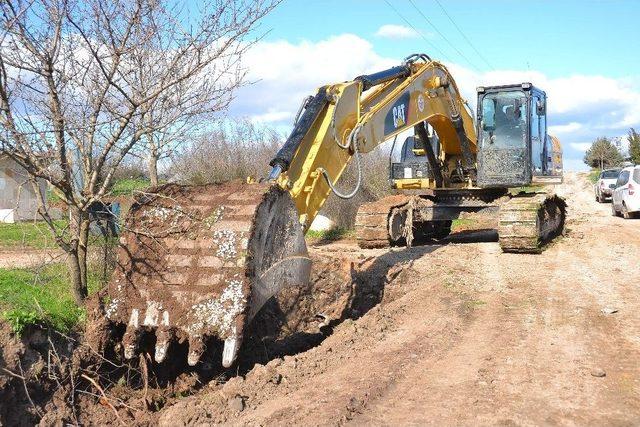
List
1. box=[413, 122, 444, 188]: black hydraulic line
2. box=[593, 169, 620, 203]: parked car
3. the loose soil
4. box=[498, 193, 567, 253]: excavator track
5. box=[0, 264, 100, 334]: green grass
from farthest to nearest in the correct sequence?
box=[593, 169, 620, 203]: parked car, box=[413, 122, 444, 188]: black hydraulic line, box=[498, 193, 567, 253]: excavator track, box=[0, 264, 100, 334]: green grass, the loose soil

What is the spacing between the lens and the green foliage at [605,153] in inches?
2154

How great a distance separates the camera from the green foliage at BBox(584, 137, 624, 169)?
54719 millimetres

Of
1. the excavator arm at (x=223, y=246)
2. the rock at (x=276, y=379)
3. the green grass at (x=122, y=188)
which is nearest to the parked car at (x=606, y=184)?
the excavator arm at (x=223, y=246)

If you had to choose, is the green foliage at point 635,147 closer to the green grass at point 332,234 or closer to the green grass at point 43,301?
the green grass at point 332,234

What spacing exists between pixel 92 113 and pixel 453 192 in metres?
8.03

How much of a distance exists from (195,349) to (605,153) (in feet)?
185

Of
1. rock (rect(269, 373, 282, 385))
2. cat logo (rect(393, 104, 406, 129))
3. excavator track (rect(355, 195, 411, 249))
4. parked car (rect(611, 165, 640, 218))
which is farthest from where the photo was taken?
parked car (rect(611, 165, 640, 218))

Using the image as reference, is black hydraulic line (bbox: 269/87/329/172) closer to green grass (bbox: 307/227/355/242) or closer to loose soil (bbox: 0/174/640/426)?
loose soil (bbox: 0/174/640/426)

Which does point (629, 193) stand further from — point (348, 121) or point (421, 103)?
point (348, 121)

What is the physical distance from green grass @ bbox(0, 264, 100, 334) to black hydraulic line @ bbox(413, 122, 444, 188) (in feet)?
21.3

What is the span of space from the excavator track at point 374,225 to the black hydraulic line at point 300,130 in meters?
5.49

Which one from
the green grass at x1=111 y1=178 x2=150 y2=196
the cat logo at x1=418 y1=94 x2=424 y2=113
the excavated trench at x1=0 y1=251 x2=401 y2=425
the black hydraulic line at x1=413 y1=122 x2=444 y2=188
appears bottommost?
the excavated trench at x1=0 y1=251 x2=401 y2=425

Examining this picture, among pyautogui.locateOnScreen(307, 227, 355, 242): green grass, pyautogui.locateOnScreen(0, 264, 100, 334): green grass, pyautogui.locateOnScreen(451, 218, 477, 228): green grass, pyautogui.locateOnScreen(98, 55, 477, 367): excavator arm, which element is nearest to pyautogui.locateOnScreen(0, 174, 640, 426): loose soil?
pyautogui.locateOnScreen(0, 264, 100, 334): green grass

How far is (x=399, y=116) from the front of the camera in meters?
9.08
